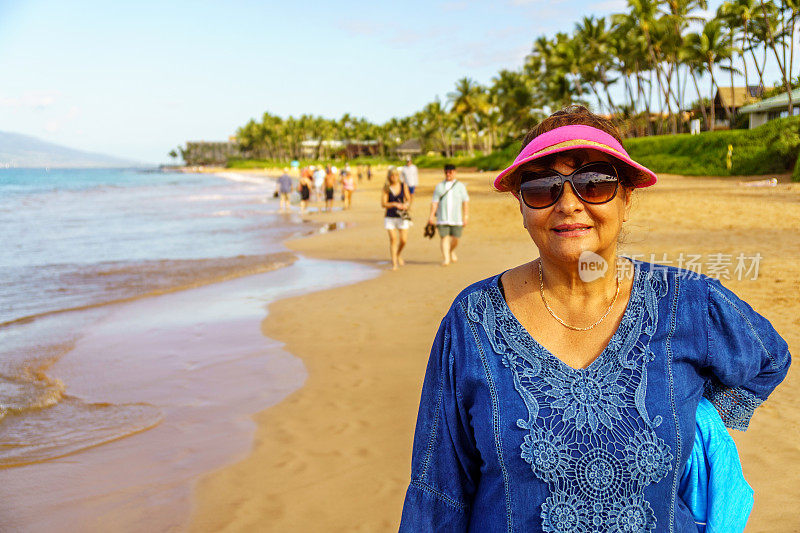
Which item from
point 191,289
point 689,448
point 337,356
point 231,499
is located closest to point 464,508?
point 689,448

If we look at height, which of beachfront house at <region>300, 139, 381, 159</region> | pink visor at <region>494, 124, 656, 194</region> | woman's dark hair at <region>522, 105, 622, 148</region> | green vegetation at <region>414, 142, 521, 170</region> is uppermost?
beachfront house at <region>300, 139, 381, 159</region>

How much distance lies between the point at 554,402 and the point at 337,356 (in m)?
5.12

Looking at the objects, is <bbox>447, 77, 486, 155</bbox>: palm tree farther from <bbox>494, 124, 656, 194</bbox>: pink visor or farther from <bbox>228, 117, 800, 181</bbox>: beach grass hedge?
<bbox>494, 124, 656, 194</bbox>: pink visor

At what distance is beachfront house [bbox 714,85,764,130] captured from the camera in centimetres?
4962

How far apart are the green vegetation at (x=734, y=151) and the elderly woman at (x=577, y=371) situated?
74.6 feet

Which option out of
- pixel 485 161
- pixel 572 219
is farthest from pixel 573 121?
pixel 485 161

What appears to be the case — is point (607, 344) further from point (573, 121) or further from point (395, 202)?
point (395, 202)

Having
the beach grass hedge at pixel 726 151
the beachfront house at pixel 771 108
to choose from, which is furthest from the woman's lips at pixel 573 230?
the beachfront house at pixel 771 108

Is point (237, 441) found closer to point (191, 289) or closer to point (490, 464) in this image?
point (490, 464)

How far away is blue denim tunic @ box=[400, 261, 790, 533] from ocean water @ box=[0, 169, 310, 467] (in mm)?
4033

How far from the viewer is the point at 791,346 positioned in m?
5.73

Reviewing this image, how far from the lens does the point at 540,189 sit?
1.63 metres

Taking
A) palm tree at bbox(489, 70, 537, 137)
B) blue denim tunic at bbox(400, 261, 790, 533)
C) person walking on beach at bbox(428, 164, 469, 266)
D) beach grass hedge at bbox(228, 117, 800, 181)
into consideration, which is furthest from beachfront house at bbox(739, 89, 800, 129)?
blue denim tunic at bbox(400, 261, 790, 533)

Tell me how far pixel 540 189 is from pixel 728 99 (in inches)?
2264
